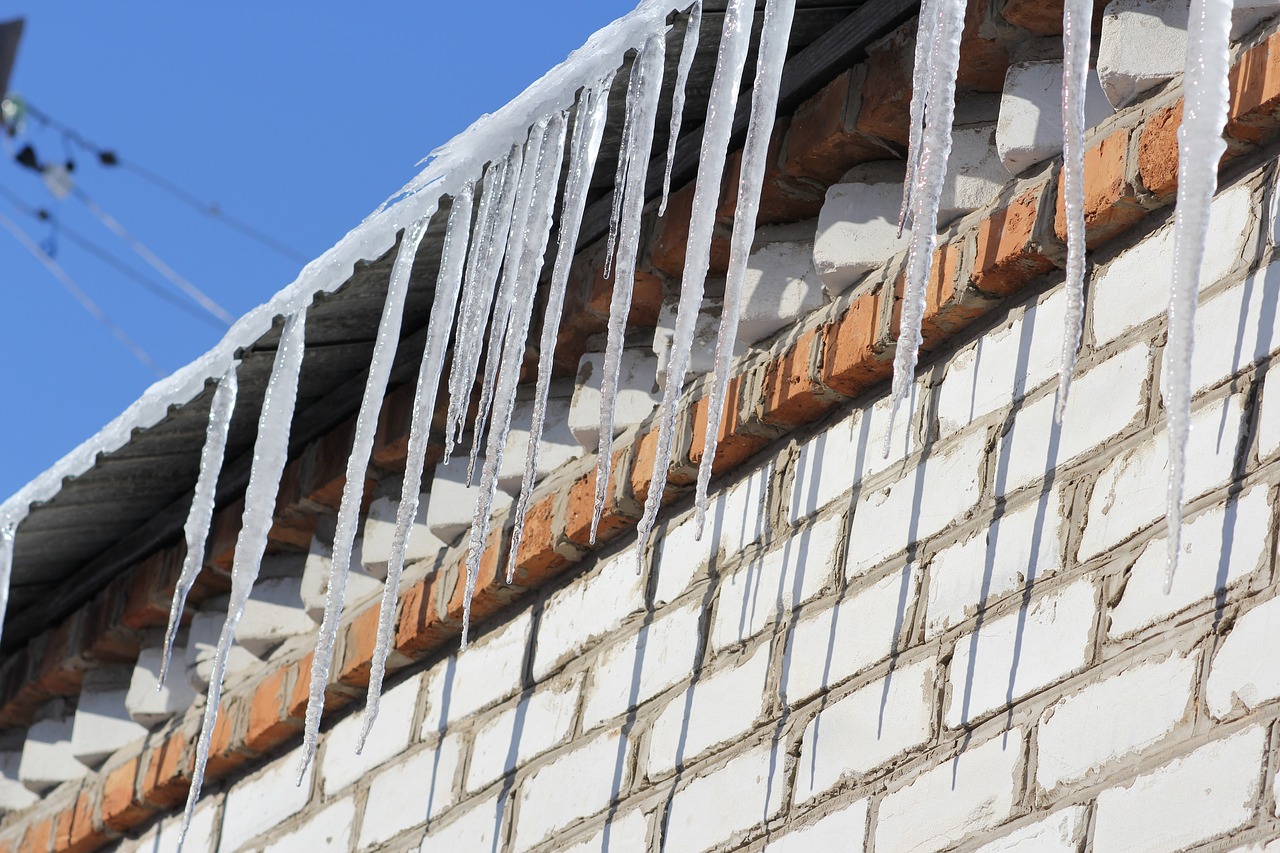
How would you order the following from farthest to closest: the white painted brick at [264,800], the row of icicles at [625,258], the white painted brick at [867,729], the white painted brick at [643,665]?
the white painted brick at [264,800] → the white painted brick at [643,665] → the white painted brick at [867,729] → the row of icicles at [625,258]

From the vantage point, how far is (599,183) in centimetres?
289

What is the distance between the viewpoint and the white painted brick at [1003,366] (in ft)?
7.13

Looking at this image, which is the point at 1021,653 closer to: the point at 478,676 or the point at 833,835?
the point at 833,835

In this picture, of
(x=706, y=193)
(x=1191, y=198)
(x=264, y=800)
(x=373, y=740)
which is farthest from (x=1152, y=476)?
(x=264, y=800)

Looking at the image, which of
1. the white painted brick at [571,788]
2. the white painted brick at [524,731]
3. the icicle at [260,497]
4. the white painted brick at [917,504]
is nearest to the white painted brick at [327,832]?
the icicle at [260,497]

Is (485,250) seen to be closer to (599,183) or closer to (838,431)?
(599,183)

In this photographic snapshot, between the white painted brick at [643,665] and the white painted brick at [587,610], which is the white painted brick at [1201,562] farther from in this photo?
the white painted brick at [587,610]

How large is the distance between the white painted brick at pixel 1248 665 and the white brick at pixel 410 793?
1.50 metres

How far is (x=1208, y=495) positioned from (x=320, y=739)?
2.00 metres

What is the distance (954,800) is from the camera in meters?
2.01

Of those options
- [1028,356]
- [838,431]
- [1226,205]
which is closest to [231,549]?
[838,431]

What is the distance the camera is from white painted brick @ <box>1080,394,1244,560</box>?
1.90 meters

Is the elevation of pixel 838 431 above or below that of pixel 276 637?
below

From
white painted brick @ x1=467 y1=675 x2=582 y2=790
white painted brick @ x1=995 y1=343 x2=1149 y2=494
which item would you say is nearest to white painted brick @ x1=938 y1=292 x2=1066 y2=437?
white painted brick @ x1=995 y1=343 x2=1149 y2=494
